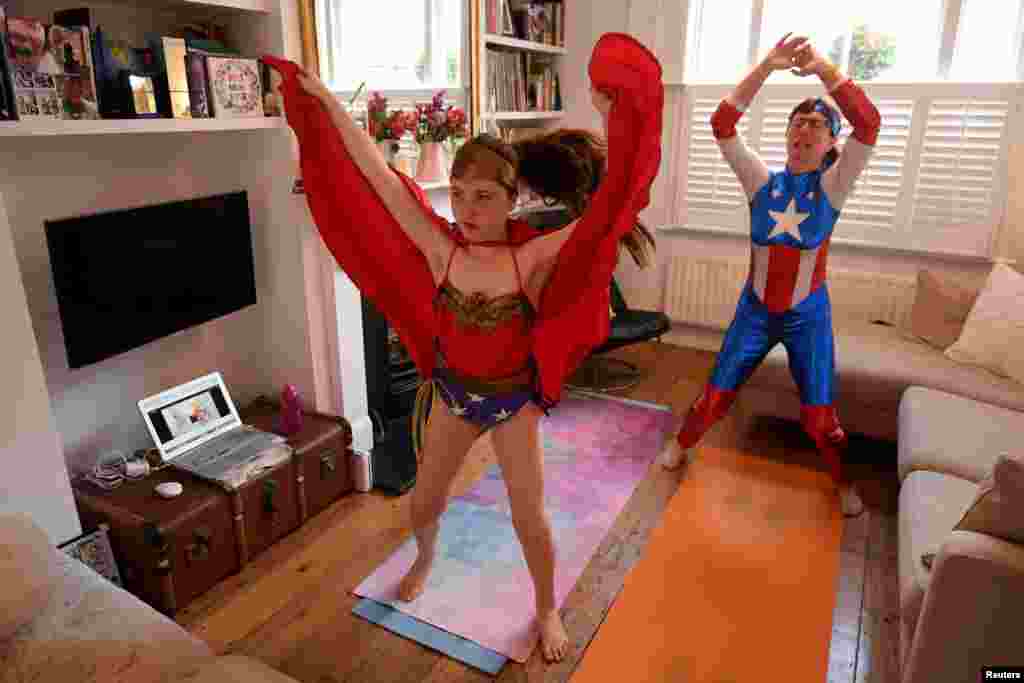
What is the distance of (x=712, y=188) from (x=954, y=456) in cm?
226

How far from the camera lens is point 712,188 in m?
4.06

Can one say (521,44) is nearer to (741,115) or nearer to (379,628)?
(741,115)

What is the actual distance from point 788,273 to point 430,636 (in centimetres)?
172

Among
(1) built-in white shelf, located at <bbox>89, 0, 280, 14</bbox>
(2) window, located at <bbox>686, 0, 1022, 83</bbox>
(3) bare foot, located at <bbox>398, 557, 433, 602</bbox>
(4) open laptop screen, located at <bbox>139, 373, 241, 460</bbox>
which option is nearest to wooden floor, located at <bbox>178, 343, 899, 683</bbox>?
(3) bare foot, located at <bbox>398, 557, 433, 602</bbox>

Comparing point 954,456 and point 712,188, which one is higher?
point 712,188

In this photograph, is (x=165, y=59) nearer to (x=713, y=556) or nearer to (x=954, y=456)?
(x=713, y=556)

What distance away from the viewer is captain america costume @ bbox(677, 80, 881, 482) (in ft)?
8.17

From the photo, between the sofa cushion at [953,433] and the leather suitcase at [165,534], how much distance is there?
2.14m

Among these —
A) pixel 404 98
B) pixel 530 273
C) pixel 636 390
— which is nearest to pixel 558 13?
pixel 404 98

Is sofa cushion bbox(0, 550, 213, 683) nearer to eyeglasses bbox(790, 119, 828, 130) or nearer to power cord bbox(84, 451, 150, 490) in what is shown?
power cord bbox(84, 451, 150, 490)

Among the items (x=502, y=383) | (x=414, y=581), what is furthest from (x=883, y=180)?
(x=414, y=581)

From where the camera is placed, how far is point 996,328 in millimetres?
2893

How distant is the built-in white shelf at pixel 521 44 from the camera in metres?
3.40

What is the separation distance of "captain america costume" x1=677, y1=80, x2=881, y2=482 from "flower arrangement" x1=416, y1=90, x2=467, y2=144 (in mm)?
991
